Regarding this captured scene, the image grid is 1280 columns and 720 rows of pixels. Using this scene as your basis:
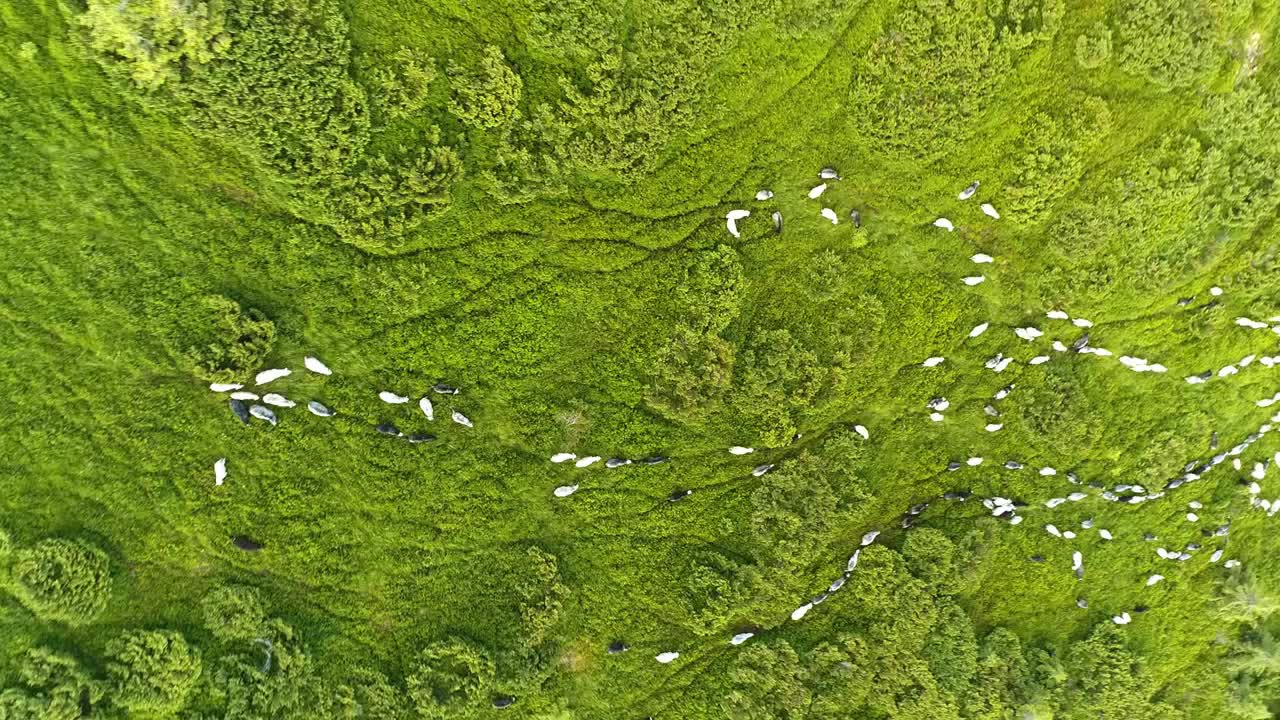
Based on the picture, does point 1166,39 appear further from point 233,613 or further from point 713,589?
point 233,613

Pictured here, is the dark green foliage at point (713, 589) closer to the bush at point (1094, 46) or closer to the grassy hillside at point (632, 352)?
the grassy hillside at point (632, 352)

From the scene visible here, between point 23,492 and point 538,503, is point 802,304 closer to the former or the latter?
point 538,503

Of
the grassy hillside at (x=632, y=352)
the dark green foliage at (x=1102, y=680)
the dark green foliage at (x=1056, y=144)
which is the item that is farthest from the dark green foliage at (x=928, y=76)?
the dark green foliage at (x=1102, y=680)

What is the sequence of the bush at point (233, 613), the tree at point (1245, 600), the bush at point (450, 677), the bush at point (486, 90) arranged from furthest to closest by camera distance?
the tree at point (1245, 600) < the bush at point (450, 677) < the bush at point (486, 90) < the bush at point (233, 613)

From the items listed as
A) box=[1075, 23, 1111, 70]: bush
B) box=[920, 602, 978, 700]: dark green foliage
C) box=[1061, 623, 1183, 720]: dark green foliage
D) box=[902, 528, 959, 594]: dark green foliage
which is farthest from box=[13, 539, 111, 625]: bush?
box=[1075, 23, 1111, 70]: bush

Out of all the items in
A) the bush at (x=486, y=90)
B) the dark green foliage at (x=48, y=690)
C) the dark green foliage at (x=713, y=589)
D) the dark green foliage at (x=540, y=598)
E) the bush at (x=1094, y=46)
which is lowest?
the dark green foliage at (x=48, y=690)

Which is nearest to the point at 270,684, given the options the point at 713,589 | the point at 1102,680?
the point at 713,589

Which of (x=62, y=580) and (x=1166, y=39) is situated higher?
(x=1166, y=39)
